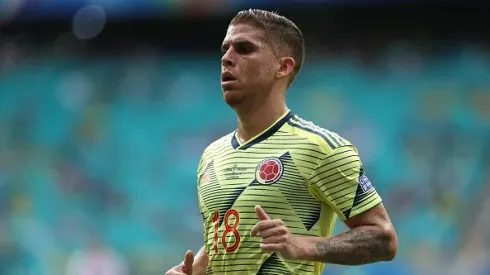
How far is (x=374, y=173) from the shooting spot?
13.1m

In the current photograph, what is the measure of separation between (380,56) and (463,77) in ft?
4.06

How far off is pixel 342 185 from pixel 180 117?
10.6m

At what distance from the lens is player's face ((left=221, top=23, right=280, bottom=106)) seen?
4.18 metres

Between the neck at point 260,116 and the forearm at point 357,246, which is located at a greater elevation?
the neck at point 260,116

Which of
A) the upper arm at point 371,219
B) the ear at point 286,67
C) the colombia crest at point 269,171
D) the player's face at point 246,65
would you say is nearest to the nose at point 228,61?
the player's face at point 246,65

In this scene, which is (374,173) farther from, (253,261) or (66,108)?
(253,261)

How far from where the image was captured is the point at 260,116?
422 centimetres

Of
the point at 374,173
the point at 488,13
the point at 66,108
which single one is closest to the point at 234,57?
the point at 374,173

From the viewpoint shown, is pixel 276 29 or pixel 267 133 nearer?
pixel 267 133

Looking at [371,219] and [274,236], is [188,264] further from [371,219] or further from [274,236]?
[371,219]

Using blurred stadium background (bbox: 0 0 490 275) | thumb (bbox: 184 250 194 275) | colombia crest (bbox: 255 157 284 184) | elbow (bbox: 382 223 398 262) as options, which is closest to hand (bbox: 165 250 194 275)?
thumb (bbox: 184 250 194 275)

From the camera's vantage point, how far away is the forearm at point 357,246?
3.69m

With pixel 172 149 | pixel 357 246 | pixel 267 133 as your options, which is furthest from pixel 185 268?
pixel 172 149

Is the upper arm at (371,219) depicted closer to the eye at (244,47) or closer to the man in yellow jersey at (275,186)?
the man in yellow jersey at (275,186)
